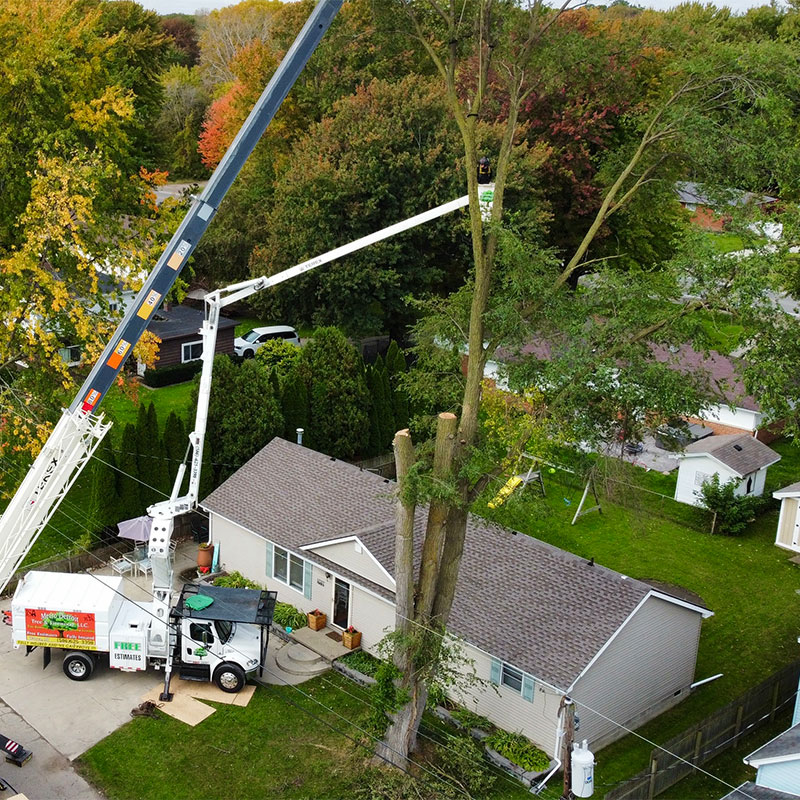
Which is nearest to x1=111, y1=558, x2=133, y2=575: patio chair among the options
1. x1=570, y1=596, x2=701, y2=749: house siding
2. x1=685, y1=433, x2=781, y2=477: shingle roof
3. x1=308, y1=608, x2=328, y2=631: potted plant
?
x1=308, y1=608, x2=328, y2=631: potted plant

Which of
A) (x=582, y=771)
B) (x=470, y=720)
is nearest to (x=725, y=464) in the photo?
(x=470, y=720)

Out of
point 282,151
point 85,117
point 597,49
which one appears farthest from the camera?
point 282,151

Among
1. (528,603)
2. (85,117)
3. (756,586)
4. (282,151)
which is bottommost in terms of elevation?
(756,586)

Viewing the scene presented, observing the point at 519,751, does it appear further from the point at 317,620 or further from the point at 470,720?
the point at 317,620

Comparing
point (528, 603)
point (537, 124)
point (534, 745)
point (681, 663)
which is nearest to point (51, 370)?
point (528, 603)

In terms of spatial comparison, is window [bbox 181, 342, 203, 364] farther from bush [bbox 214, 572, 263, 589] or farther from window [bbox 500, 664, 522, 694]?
window [bbox 500, 664, 522, 694]

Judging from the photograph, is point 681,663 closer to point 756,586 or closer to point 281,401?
point 756,586

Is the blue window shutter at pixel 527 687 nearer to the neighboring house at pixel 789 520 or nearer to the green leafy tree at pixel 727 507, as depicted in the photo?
the green leafy tree at pixel 727 507

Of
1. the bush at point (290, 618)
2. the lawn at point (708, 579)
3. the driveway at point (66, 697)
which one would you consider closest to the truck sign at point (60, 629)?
the driveway at point (66, 697)
